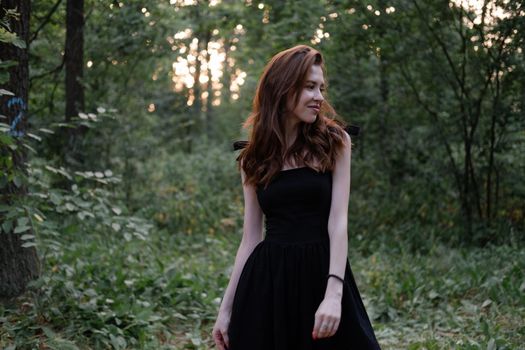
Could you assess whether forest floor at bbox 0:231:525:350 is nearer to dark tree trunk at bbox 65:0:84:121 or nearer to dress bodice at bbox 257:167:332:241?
dark tree trunk at bbox 65:0:84:121

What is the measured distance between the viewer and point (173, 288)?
5.91m

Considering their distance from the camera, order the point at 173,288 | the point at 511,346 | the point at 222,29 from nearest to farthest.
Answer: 1. the point at 511,346
2. the point at 173,288
3. the point at 222,29

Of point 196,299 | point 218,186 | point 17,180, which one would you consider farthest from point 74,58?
point 218,186

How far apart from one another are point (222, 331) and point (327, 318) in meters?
0.61

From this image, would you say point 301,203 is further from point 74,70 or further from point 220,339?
point 74,70

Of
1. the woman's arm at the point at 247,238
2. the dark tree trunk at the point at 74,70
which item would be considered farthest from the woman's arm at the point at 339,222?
the dark tree trunk at the point at 74,70

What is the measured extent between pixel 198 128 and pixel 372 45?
526 inches

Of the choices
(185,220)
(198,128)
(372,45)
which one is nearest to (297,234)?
(372,45)

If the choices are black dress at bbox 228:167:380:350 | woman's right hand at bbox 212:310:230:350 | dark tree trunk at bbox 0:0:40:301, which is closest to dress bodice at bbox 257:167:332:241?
black dress at bbox 228:167:380:350

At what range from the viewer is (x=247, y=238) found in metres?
2.81

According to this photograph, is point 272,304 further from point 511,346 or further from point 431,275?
point 431,275

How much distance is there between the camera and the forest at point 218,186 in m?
4.77

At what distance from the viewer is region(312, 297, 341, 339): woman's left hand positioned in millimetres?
2332

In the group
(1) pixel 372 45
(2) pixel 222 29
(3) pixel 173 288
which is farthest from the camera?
(2) pixel 222 29
